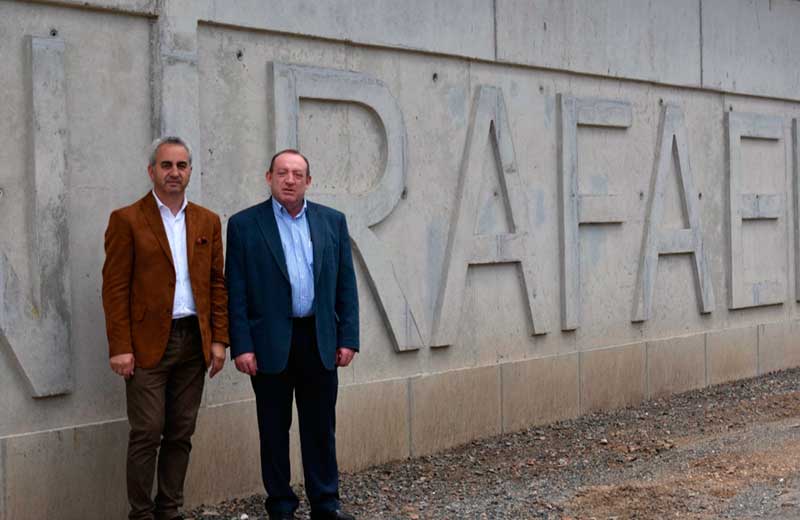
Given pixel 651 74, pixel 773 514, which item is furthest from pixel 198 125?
pixel 651 74

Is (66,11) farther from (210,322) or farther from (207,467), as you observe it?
(207,467)

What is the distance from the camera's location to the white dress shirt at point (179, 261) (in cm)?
600

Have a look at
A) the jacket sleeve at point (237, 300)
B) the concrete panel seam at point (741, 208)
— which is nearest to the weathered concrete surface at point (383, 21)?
the jacket sleeve at point (237, 300)

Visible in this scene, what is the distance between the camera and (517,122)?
29.9ft

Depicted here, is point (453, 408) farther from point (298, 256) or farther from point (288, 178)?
point (288, 178)

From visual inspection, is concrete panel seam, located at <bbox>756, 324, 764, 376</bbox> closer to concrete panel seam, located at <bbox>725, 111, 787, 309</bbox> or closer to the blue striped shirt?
concrete panel seam, located at <bbox>725, 111, 787, 309</bbox>

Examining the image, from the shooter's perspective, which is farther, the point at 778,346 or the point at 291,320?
the point at 778,346

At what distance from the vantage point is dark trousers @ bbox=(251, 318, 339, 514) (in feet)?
20.5

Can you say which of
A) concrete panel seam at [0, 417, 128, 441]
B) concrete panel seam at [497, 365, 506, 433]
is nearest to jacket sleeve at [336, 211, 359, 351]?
concrete panel seam at [0, 417, 128, 441]

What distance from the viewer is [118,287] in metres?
5.84

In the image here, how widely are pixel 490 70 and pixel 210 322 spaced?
3604mm

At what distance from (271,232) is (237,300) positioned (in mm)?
380

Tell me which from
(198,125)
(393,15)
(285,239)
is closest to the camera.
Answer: (285,239)

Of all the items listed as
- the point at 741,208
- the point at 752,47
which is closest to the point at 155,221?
the point at 741,208
